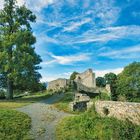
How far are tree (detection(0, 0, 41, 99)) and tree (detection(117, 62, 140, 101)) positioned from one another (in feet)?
103

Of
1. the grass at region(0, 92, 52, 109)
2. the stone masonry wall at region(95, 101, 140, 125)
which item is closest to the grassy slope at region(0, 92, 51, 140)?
the stone masonry wall at region(95, 101, 140, 125)

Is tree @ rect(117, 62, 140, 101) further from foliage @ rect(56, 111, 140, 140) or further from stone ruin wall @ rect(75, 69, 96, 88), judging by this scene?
foliage @ rect(56, 111, 140, 140)

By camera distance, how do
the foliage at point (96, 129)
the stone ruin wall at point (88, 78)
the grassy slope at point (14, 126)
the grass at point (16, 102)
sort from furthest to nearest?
the stone ruin wall at point (88, 78)
the grass at point (16, 102)
the grassy slope at point (14, 126)
the foliage at point (96, 129)

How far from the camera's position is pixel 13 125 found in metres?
19.7

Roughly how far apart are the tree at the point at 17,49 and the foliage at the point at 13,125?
14.5 m

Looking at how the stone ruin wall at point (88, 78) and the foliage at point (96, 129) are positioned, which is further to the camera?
the stone ruin wall at point (88, 78)

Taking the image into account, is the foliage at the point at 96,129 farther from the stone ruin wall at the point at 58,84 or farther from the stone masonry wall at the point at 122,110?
the stone ruin wall at the point at 58,84

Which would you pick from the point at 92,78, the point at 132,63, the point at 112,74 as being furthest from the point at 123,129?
the point at 112,74

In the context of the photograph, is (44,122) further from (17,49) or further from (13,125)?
(17,49)

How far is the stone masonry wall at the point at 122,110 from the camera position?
61.9ft

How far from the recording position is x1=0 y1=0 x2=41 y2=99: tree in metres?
37.3

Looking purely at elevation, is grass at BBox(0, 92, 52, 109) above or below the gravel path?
above

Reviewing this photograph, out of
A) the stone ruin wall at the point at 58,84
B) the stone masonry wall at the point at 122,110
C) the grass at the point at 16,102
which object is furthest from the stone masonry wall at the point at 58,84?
the stone masonry wall at the point at 122,110

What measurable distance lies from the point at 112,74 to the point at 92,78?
26.1 m
